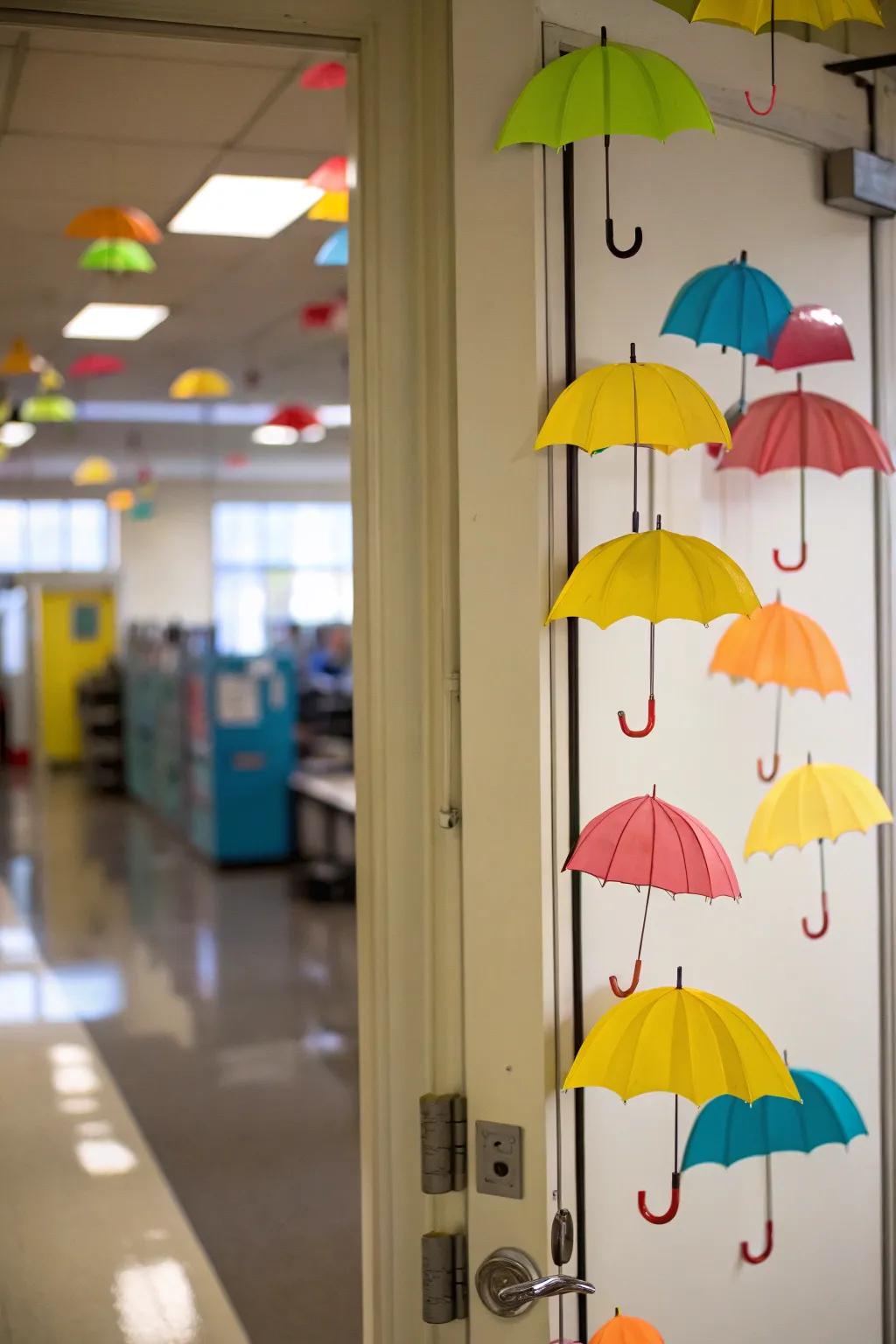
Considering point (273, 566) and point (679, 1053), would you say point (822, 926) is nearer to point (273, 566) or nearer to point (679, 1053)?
point (679, 1053)

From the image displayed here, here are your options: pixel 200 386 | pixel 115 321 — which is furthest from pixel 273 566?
pixel 200 386

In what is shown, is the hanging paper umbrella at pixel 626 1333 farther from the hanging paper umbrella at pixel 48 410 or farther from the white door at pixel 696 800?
the hanging paper umbrella at pixel 48 410

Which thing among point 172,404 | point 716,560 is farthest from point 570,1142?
point 172,404

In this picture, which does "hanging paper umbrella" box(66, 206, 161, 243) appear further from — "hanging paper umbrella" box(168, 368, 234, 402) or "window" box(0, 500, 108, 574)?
A: "window" box(0, 500, 108, 574)

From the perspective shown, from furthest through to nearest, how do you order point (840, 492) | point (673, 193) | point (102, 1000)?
point (102, 1000) → point (840, 492) → point (673, 193)

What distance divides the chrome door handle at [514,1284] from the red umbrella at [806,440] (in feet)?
3.50

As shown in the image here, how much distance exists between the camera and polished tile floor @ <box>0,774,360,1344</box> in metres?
4.00

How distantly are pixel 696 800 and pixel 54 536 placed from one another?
63.4ft

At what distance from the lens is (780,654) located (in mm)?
1873

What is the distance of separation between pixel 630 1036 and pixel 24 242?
701cm

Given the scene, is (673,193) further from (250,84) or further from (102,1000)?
(102,1000)

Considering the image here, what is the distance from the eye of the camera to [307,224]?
7.15 metres

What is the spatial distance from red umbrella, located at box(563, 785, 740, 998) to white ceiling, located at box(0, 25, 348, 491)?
114 centimetres

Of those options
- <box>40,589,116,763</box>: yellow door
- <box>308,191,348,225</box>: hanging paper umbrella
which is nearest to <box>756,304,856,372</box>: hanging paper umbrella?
<box>308,191,348,225</box>: hanging paper umbrella
